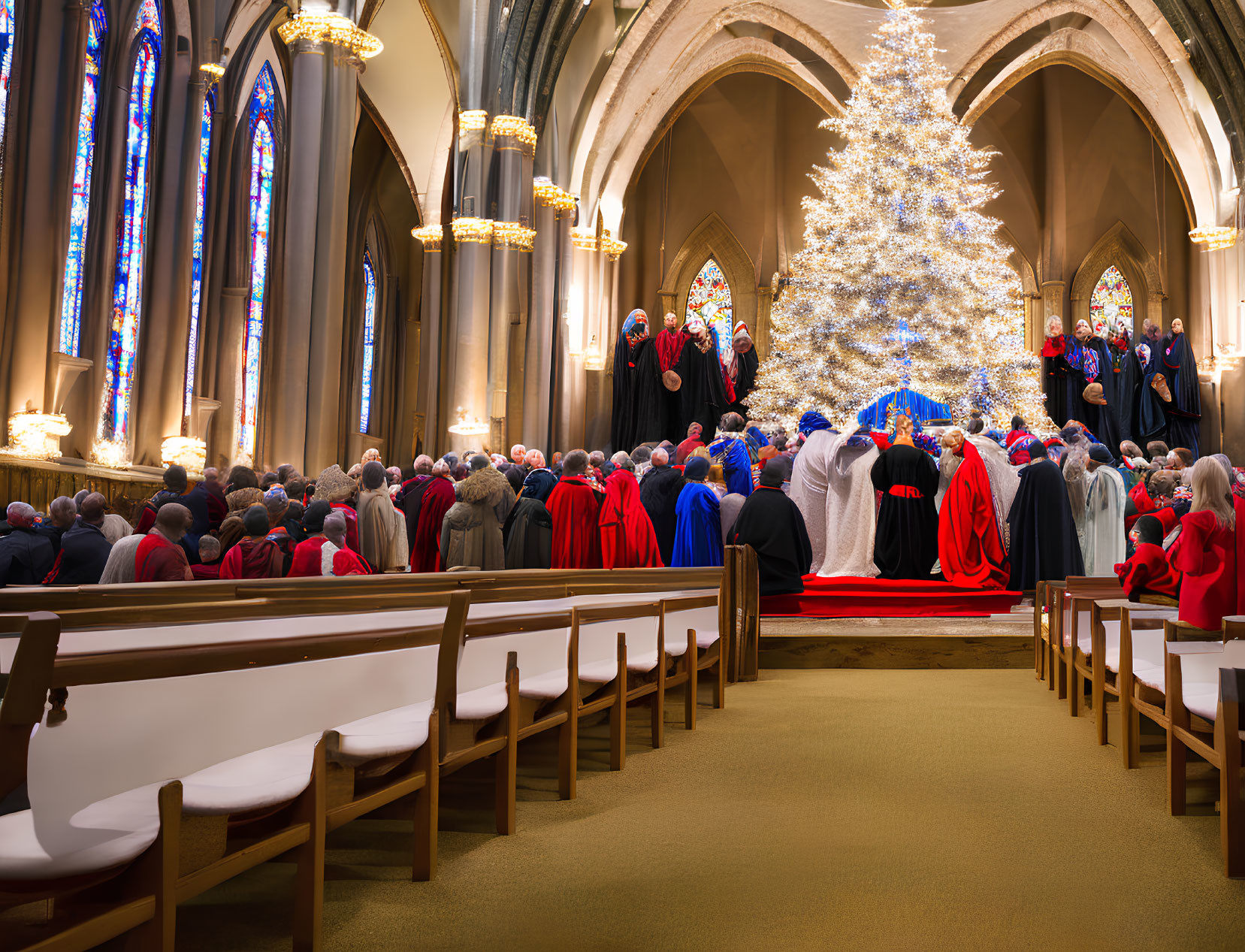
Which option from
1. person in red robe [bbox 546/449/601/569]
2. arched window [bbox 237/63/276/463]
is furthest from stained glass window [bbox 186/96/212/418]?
person in red robe [bbox 546/449/601/569]

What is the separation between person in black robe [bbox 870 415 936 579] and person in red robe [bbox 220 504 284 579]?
19.1 ft

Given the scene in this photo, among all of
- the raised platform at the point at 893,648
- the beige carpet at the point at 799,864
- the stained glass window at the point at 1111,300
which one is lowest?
the beige carpet at the point at 799,864

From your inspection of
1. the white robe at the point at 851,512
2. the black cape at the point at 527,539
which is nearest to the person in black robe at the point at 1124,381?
the white robe at the point at 851,512

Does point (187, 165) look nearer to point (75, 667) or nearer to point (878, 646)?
point (878, 646)

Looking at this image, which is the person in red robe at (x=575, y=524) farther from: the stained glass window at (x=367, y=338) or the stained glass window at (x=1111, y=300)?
the stained glass window at (x=1111, y=300)

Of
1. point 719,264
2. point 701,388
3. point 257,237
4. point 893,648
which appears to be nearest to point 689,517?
point 893,648

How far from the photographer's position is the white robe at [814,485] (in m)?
10.8

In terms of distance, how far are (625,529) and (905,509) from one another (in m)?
2.76

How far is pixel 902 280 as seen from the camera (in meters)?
16.3

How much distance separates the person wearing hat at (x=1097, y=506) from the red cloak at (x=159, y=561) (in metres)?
8.21

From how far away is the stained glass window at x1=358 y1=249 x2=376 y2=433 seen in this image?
24.0 meters

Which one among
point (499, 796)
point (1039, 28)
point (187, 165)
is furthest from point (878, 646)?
point (1039, 28)

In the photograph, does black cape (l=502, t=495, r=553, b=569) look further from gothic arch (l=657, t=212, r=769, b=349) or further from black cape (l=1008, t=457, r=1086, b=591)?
gothic arch (l=657, t=212, r=769, b=349)

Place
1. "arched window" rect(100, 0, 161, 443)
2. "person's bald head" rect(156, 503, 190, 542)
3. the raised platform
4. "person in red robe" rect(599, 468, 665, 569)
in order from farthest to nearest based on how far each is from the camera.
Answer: "arched window" rect(100, 0, 161, 443)
"person in red robe" rect(599, 468, 665, 569)
the raised platform
"person's bald head" rect(156, 503, 190, 542)
